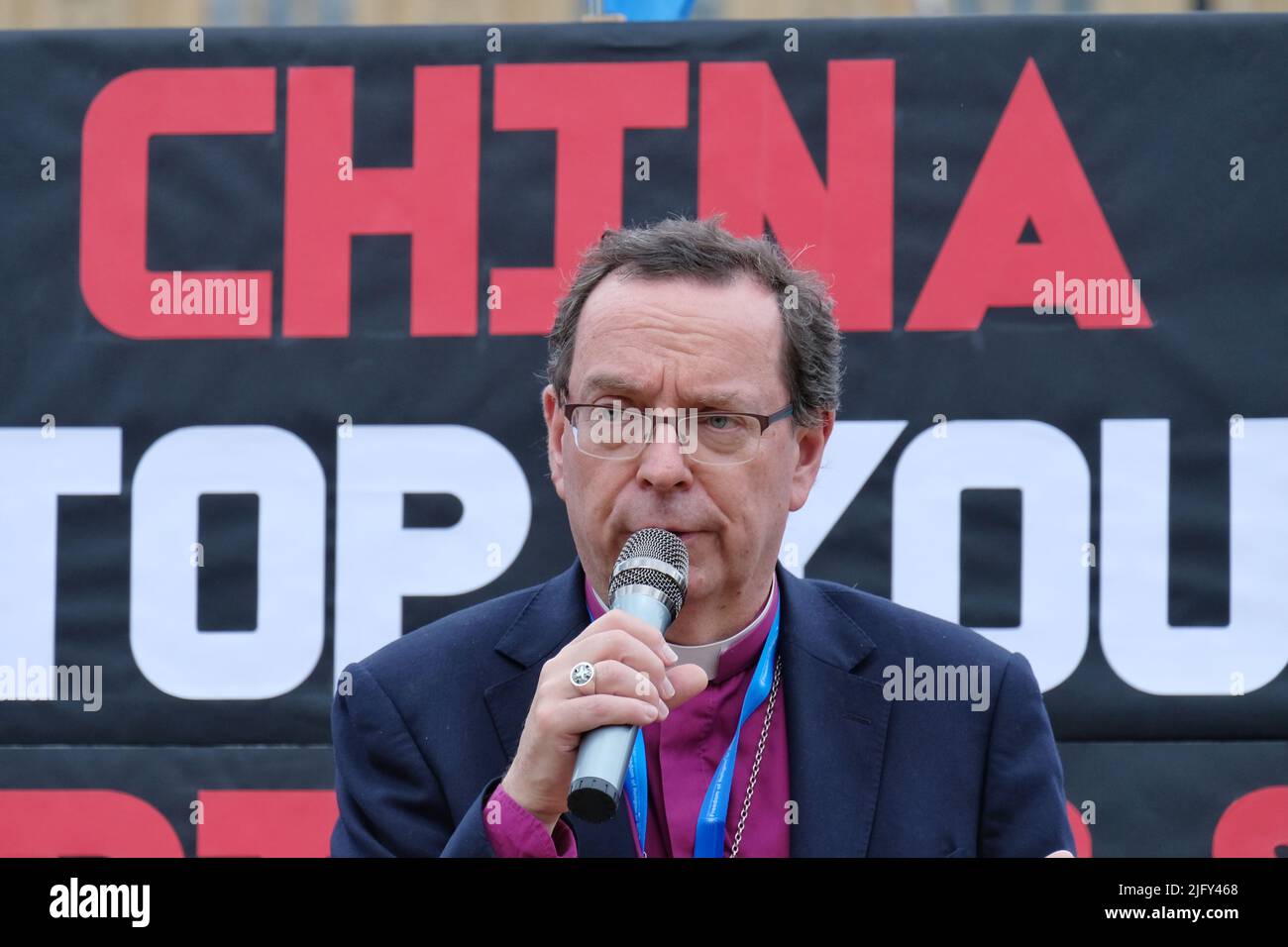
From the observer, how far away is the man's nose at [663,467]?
1.79 meters

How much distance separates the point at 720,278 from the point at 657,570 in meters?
0.56

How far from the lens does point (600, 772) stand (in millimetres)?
1373

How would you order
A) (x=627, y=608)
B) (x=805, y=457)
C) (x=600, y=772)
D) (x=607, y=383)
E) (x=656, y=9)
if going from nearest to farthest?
(x=600, y=772)
(x=627, y=608)
(x=607, y=383)
(x=805, y=457)
(x=656, y=9)

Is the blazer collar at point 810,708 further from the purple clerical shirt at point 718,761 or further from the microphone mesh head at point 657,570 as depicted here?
the microphone mesh head at point 657,570

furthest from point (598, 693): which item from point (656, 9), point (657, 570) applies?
point (656, 9)

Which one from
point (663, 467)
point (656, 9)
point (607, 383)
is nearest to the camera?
point (663, 467)

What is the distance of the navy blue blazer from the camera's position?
6.20ft

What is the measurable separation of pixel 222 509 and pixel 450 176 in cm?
105

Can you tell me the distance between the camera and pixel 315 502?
3.53 meters

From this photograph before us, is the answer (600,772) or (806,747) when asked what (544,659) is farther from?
(600,772)

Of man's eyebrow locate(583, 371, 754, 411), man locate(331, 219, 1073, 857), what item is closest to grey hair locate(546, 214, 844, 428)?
man locate(331, 219, 1073, 857)

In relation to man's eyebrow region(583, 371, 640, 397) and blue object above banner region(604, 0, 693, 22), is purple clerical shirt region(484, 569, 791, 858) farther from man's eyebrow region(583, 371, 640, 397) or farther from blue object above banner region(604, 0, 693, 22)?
blue object above banner region(604, 0, 693, 22)

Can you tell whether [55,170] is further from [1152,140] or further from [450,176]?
[1152,140]
